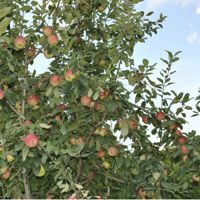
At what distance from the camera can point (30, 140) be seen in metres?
3.17

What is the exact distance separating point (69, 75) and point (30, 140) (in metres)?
0.65

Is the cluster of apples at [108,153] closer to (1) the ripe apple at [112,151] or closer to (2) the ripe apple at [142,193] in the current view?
(1) the ripe apple at [112,151]

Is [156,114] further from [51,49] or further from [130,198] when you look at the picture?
[51,49]

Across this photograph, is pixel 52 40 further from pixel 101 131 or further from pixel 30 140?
pixel 30 140

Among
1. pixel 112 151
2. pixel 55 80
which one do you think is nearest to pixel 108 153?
pixel 112 151

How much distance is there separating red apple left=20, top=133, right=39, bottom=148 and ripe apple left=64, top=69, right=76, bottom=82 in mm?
578

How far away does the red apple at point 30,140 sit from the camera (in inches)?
124

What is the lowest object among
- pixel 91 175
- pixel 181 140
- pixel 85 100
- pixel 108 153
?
pixel 91 175

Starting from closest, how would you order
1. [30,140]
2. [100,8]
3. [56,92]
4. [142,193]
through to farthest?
[30,140] < [56,92] < [142,193] < [100,8]

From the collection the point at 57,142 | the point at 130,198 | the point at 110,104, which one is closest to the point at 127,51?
the point at 110,104

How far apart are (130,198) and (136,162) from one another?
632mm

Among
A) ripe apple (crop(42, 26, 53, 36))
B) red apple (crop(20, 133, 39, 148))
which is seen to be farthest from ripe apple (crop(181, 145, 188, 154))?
ripe apple (crop(42, 26, 53, 36))

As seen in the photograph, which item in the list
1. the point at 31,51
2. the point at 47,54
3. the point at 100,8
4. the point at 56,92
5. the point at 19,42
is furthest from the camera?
the point at 100,8

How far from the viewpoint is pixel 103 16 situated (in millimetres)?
4680
